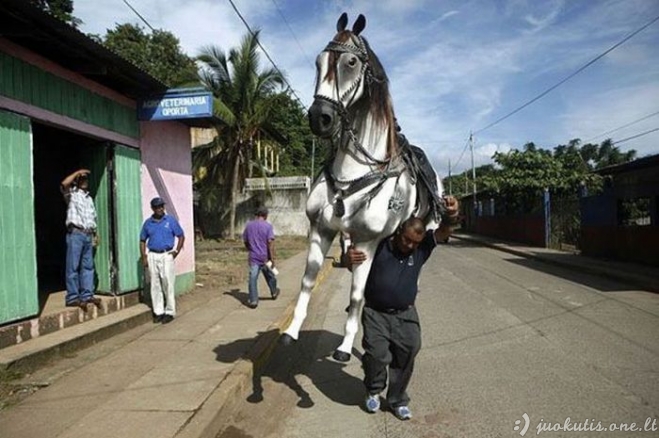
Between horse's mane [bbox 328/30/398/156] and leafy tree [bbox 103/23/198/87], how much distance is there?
24.8 metres

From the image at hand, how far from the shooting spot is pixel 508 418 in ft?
12.4

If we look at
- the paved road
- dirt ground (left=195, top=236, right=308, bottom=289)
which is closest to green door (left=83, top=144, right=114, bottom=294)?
the paved road

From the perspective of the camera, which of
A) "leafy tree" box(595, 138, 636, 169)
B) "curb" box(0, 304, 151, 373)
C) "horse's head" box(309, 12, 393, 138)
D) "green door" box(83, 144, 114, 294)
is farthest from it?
"leafy tree" box(595, 138, 636, 169)

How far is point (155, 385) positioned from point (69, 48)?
12.8 ft

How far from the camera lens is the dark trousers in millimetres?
3762

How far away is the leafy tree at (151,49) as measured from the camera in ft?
89.6

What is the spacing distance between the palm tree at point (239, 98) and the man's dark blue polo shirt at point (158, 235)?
13.1 metres

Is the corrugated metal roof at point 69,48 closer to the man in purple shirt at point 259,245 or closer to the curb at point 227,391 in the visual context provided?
the man in purple shirt at point 259,245

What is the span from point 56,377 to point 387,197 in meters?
3.60

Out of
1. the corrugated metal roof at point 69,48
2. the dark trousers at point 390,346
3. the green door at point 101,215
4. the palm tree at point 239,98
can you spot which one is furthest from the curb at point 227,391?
the palm tree at point 239,98

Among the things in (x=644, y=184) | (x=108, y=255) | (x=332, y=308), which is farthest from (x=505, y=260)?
(x=108, y=255)

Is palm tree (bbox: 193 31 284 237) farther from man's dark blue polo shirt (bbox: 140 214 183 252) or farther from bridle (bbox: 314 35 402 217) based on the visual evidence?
bridle (bbox: 314 35 402 217)

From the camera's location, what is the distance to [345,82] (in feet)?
10.4

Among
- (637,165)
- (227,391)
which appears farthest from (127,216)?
(637,165)
